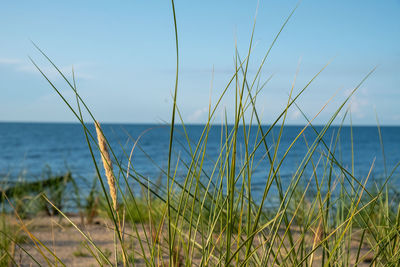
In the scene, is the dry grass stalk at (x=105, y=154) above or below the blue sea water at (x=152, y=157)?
above

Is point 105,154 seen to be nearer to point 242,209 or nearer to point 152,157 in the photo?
point 242,209

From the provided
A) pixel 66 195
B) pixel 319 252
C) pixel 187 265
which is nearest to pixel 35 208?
pixel 66 195

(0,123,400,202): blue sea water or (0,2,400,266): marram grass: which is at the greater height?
(0,2,400,266): marram grass

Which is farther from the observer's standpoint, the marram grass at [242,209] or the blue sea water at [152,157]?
the blue sea water at [152,157]

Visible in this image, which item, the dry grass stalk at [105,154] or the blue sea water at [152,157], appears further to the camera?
the blue sea water at [152,157]

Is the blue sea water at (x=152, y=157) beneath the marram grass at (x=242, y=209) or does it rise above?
beneath

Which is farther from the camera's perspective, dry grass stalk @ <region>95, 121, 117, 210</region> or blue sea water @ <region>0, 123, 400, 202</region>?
blue sea water @ <region>0, 123, 400, 202</region>

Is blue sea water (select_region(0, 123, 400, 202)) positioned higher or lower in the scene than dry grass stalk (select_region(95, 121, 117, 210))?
lower

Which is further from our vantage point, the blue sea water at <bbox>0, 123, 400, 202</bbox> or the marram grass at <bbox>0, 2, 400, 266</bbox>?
the blue sea water at <bbox>0, 123, 400, 202</bbox>

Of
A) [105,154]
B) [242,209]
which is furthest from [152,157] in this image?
[105,154]

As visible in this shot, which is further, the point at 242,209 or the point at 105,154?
the point at 242,209

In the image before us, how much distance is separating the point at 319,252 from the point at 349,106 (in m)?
1.52

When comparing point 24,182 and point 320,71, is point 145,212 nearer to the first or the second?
point 24,182

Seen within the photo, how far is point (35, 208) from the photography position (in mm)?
4023
